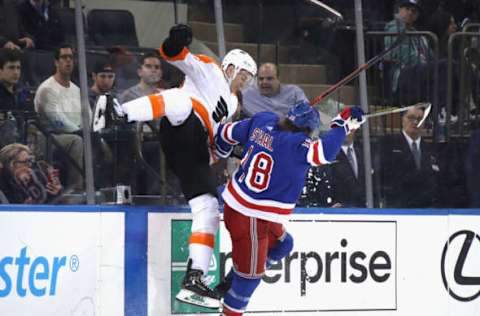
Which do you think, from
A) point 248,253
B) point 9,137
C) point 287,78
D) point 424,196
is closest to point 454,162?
point 424,196

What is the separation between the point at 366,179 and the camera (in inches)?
268

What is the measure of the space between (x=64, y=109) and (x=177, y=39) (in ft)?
2.43

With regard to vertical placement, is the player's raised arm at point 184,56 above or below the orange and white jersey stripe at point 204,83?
above

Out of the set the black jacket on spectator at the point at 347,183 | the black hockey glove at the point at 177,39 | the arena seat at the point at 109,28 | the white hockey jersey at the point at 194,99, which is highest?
the arena seat at the point at 109,28

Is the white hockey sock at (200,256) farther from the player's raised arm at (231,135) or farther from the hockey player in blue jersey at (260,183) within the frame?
the player's raised arm at (231,135)

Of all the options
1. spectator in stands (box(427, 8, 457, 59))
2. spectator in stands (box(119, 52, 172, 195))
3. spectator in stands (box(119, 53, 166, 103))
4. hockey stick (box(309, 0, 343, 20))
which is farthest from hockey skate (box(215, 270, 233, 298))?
spectator in stands (box(427, 8, 457, 59))

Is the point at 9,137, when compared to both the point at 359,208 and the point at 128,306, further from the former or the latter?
the point at 359,208

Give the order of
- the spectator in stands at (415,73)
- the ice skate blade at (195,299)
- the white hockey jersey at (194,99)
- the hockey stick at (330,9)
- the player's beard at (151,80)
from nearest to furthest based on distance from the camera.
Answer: the white hockey jersey at (194,99) → the ice skate blade at (195,299) → the player's beard at (151,80) → the hockey stick at (330,9) → the spectator in stands at (415,73)

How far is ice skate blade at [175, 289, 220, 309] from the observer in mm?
5922

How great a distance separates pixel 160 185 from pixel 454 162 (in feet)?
5.95

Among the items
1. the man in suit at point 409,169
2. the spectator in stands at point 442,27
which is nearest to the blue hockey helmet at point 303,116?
the man in suit at point 409,169

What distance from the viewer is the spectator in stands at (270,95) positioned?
6684 mm

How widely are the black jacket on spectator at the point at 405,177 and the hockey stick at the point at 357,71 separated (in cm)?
49

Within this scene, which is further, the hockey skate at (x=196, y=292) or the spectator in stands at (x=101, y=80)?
the spectator in stands at (x=101, y=80)
